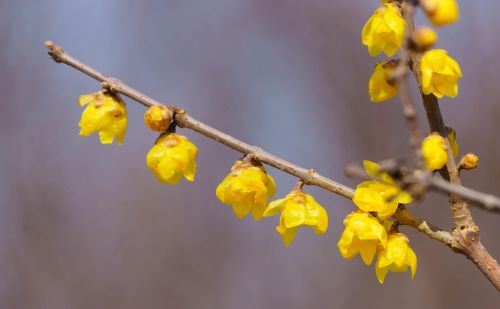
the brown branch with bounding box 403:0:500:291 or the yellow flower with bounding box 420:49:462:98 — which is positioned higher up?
the yellow flower with bounding box 420:49:462:98

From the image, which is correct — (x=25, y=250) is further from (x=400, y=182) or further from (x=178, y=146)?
(x=400, y=182)

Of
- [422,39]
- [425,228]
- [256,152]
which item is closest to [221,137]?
[256,152]

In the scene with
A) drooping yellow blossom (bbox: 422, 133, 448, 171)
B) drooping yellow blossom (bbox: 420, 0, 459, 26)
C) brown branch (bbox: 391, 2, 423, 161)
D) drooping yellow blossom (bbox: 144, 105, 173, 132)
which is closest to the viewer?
brown branch (bbox: 391, 2, 423, 161)

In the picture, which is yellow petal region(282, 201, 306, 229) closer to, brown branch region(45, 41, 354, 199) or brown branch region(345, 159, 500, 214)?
brown branch region(45, 41, 354, 199)

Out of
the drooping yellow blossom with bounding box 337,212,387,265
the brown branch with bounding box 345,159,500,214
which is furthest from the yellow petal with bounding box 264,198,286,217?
the brown branch with bounding box 345,159,500,214

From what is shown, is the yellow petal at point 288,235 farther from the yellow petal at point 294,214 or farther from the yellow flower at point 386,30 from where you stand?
the yellow flower at point 386,30

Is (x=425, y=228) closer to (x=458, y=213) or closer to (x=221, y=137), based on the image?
(x=458, y=213)
